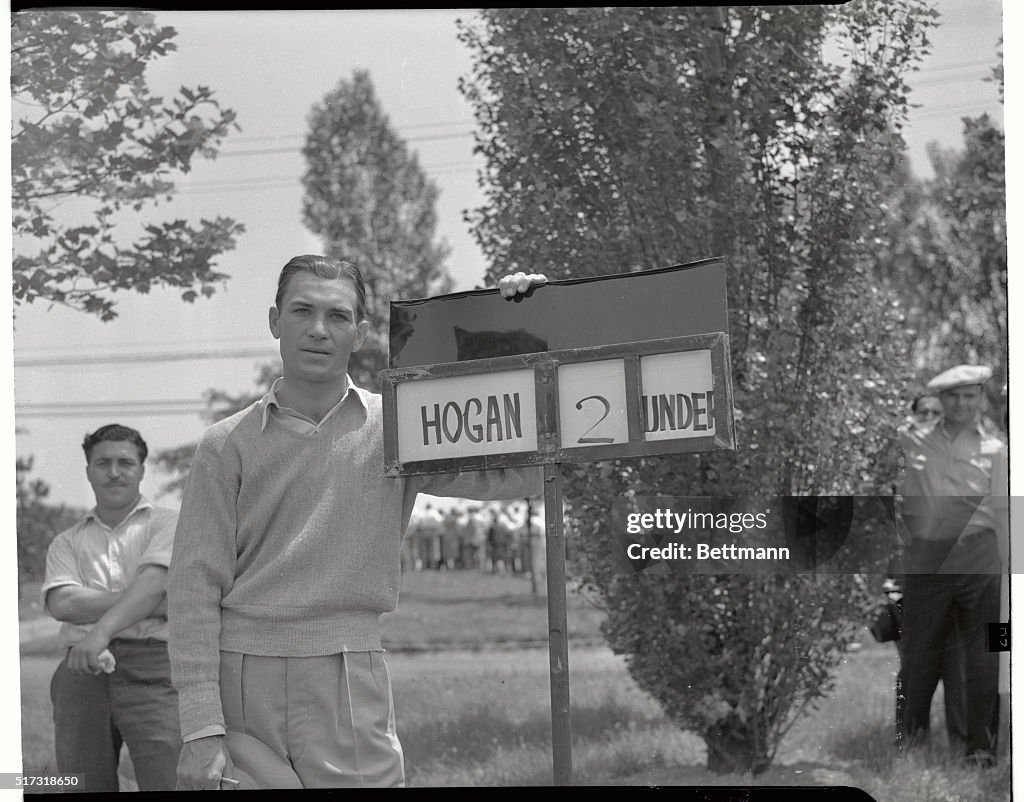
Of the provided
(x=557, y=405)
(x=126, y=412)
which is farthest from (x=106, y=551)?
(x=557, y=405)

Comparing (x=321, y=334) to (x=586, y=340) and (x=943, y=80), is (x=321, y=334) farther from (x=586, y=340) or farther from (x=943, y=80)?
(x=943, y=80)

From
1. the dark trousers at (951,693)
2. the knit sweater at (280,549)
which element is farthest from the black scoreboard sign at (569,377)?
the dark trousers at (951,693)

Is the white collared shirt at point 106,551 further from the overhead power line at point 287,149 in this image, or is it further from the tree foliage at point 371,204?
the overhead power line at point 287,149

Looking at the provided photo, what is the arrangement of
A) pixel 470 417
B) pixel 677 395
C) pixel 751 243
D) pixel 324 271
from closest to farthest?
pixel 677 395 → pixel 470 417 → pixel 324 271 → pixel 751 243

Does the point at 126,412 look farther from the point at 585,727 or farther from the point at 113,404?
the point at 585,727

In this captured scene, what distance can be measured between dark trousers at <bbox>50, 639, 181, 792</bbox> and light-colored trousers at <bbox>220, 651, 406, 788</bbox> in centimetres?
32

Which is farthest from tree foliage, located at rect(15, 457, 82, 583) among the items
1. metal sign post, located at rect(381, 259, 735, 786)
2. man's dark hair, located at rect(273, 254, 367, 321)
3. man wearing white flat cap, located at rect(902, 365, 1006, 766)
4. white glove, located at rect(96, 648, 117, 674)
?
man wearing white flat cap, located at rect(902, 365, 1006, 766)

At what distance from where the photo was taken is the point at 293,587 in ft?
7.68

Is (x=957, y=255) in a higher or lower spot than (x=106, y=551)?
higher

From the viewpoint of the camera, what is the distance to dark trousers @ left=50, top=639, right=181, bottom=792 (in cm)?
259

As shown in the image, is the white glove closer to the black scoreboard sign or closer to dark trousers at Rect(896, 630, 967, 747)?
the black scoreboard sign

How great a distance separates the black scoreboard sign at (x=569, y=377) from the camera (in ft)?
7.48

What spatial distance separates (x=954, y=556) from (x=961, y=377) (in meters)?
0.40

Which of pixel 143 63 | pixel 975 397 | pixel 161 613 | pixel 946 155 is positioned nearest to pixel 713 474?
pixel 975 397
